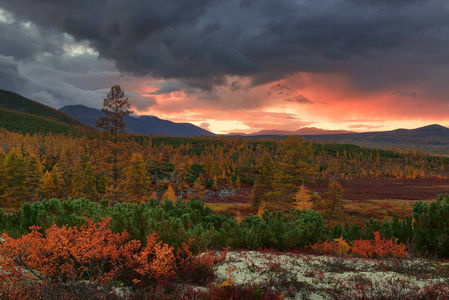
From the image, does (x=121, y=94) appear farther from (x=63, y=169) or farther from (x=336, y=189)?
(x=63, y=169)

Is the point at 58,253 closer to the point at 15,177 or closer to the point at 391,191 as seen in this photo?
the point at 15,177

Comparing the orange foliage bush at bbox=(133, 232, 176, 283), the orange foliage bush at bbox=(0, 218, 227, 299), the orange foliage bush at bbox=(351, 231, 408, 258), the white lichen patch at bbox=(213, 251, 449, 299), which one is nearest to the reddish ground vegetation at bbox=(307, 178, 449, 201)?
the orange foliage bush at bbox=(351, 231, 408, 258)

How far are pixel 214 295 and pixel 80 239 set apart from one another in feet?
12.6

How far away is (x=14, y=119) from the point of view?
19675cm

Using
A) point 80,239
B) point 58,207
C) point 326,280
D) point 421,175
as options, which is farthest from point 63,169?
point 421,175

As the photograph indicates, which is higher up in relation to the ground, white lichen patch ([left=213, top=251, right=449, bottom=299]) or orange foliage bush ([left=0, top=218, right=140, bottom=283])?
orange foliage bush ([left=0, top=218, right=140, bottom=283])

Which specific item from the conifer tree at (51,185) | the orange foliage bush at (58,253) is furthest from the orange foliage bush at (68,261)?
the conifer tree at (51,185)

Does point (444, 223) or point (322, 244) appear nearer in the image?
point (444, 223)

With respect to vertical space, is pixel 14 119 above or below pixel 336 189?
above

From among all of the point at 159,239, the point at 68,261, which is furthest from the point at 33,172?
the point at 159,239

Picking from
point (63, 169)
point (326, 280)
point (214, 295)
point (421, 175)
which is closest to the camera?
point (214, 295)

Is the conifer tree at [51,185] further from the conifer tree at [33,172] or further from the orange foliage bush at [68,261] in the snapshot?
the orange foliage bush at [68,261]

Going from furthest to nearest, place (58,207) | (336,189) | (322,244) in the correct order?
(336,189) → (322,244) → (58,207)

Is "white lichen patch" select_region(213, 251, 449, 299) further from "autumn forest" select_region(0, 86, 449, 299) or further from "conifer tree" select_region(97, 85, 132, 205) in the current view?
"conifer tree" select_region(97, 85, 132, 205)
